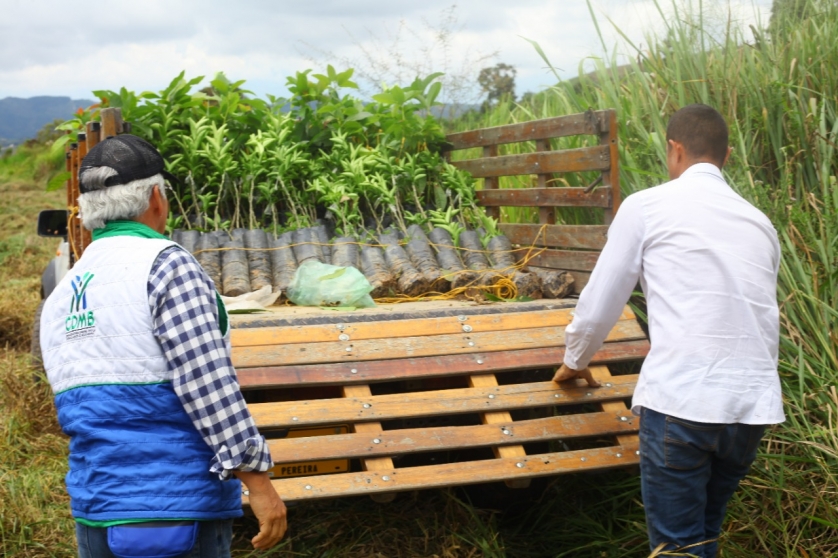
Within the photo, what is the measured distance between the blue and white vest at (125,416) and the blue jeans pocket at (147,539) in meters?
0.03

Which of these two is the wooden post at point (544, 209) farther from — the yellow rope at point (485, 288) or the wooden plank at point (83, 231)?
the wooden plank at point (83, 231)

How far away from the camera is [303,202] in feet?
18.6

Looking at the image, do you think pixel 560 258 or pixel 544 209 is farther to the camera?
pixel 544 209

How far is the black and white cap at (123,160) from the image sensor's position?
2258 millimetres

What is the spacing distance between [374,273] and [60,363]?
2.69 m

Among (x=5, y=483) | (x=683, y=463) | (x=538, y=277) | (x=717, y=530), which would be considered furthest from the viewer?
(x=538, y=277)

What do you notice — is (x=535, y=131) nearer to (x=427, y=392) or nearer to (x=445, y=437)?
(x=427, y=392)

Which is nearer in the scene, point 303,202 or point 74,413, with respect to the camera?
point 74,413

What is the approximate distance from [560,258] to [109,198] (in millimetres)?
2975

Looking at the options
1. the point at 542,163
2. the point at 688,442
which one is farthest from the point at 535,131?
the point at 688,442

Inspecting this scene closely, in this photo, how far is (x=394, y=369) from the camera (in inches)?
142

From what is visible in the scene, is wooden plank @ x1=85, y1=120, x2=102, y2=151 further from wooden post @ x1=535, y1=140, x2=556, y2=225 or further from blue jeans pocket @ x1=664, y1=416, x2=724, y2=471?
blue jeans pocket @ x1=664, y1=416, x2=724, y2=471

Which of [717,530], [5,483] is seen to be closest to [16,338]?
[5,483]

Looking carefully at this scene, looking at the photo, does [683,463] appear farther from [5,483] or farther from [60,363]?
[5,483]
